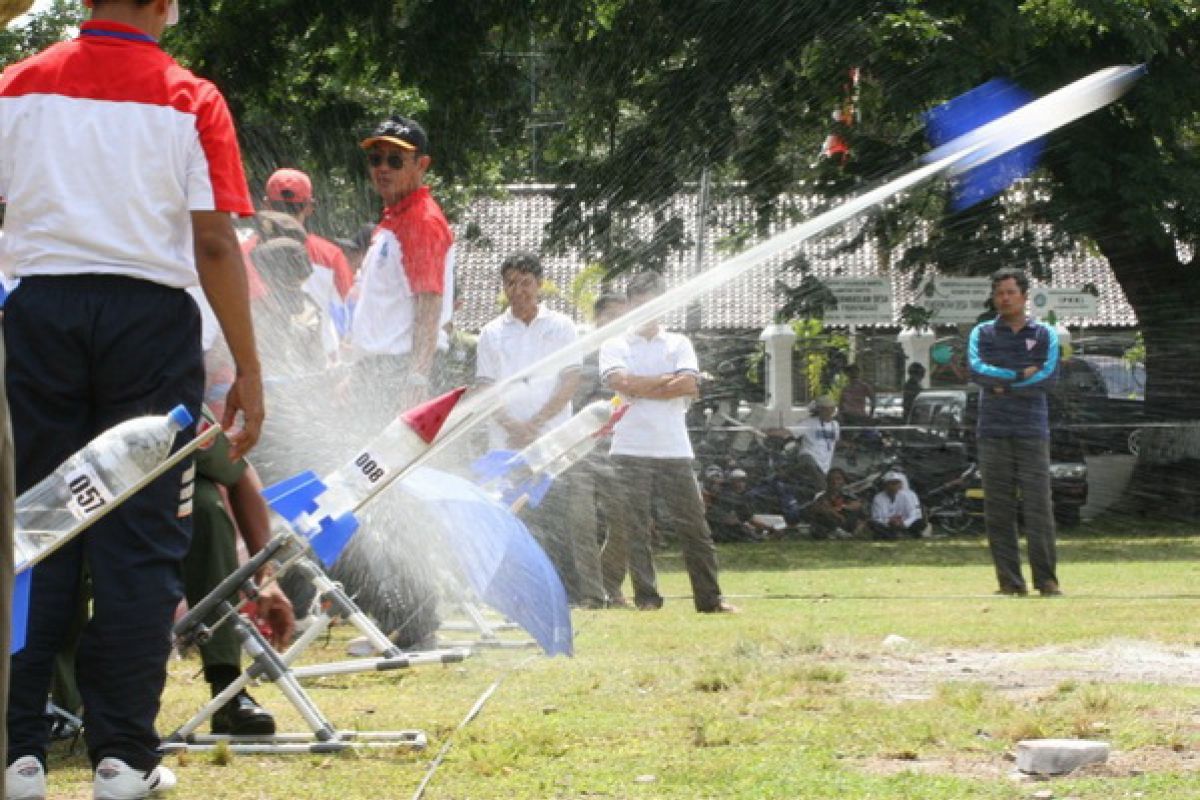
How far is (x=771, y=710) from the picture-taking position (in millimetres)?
6605

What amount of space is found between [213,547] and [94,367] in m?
1.57

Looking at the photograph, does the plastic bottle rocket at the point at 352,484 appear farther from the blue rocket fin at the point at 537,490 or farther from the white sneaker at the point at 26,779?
the blue rocket fin at the point at 537,490

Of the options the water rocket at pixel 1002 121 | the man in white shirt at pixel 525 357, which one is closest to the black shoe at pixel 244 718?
the man in white shirt at pixel 525 357

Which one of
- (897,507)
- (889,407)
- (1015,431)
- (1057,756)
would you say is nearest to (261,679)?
(1057,756)

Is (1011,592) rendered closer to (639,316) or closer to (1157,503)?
(639,316)

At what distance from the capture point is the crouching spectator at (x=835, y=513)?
20656 mm

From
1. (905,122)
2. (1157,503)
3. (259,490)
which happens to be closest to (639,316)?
(259,490)

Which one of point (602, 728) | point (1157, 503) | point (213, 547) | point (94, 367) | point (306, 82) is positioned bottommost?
point (1157, 503)

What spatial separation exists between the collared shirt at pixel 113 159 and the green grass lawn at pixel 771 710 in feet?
→ 4.71

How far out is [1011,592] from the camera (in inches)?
505

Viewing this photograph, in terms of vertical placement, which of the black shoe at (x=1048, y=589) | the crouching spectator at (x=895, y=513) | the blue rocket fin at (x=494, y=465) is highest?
A: the blue rocket fin at (x=494, y=465)

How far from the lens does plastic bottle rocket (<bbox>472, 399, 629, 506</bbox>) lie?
9.27m

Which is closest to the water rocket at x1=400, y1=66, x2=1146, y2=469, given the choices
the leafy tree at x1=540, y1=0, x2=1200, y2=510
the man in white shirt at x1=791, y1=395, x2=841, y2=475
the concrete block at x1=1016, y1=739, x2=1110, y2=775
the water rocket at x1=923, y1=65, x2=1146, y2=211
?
the water rocket at x1=923, y1=65, x2=1146, y2=211

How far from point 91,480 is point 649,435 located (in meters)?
7.76
